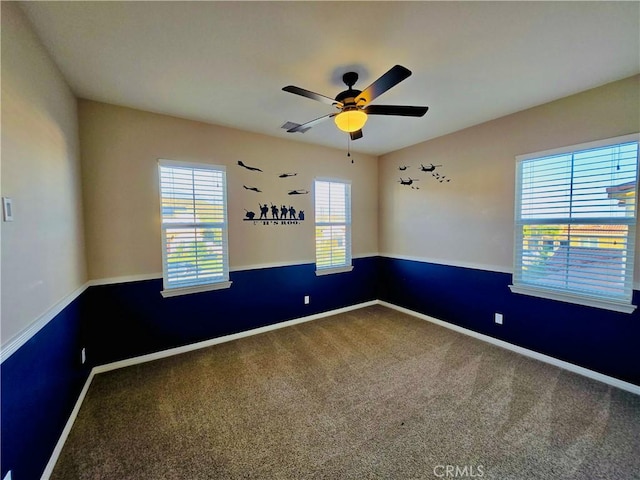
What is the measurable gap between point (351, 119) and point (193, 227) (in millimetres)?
2210

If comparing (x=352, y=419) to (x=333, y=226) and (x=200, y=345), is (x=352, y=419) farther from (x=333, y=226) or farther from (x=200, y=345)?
(x=333, y=226)

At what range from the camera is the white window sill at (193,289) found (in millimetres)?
3070

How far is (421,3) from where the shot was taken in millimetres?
1528

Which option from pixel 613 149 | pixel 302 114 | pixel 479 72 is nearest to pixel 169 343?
pixel 302 114

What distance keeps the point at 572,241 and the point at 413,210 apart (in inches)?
78.5

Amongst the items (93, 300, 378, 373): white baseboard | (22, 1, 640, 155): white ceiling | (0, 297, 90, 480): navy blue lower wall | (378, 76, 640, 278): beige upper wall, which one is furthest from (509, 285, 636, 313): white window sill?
(0, 297, 90, 480): navy blue lower wall

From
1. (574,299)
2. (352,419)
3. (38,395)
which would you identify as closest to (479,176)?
(574,299)

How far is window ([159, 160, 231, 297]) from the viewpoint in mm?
3066

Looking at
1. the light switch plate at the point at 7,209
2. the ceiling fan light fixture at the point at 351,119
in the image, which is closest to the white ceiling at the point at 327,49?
the ceiling fan light fixture at the point at 351,119

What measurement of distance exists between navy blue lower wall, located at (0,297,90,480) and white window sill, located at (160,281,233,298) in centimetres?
88

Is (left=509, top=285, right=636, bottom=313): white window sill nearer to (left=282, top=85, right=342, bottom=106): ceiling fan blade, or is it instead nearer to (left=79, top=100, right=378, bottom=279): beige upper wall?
(left=79, top=100, right=378, bottom=279): beige upper wall

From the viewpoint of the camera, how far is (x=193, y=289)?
3211mm

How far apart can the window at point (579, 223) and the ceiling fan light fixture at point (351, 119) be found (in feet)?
6.88

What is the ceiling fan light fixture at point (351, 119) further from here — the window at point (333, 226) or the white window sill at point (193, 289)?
the white window sill at point (193, 289)
